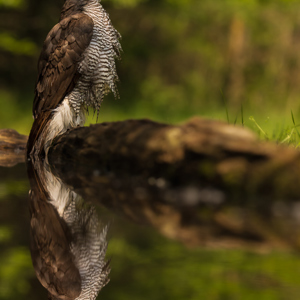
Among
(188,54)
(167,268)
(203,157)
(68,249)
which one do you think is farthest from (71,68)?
(188,54)

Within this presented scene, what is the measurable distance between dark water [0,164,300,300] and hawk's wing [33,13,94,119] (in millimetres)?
2806

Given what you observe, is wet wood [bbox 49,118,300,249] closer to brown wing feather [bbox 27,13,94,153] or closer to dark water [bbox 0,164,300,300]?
dark water [bbox 0,164,300,300]

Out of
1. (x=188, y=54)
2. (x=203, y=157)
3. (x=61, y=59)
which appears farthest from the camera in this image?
(x=188, y=54)

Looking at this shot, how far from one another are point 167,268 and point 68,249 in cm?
50

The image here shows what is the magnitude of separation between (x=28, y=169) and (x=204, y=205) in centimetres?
229

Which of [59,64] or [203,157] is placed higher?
[203,157]

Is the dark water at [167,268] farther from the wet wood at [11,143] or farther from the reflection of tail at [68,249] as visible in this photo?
the wet wood at [11,143]

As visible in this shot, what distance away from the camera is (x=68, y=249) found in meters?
2.24

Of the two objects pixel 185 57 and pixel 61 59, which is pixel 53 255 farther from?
pixel 185 57

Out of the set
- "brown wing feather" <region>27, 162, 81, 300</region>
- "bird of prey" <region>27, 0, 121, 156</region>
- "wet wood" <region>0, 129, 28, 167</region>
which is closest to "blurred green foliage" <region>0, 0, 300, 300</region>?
"wet wood" <region>0, 129, 28, 167</region>

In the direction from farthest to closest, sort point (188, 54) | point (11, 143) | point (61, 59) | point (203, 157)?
1. point (188, 54)
2. point (11, 143)
3. point (61, 59)
4. point (203, 157)

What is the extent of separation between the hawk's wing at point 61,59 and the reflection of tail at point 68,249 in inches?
88.5

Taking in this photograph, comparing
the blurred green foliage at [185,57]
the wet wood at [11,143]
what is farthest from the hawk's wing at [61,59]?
the blurred green foliage at [185,57]

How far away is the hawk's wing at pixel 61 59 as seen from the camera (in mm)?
5148
